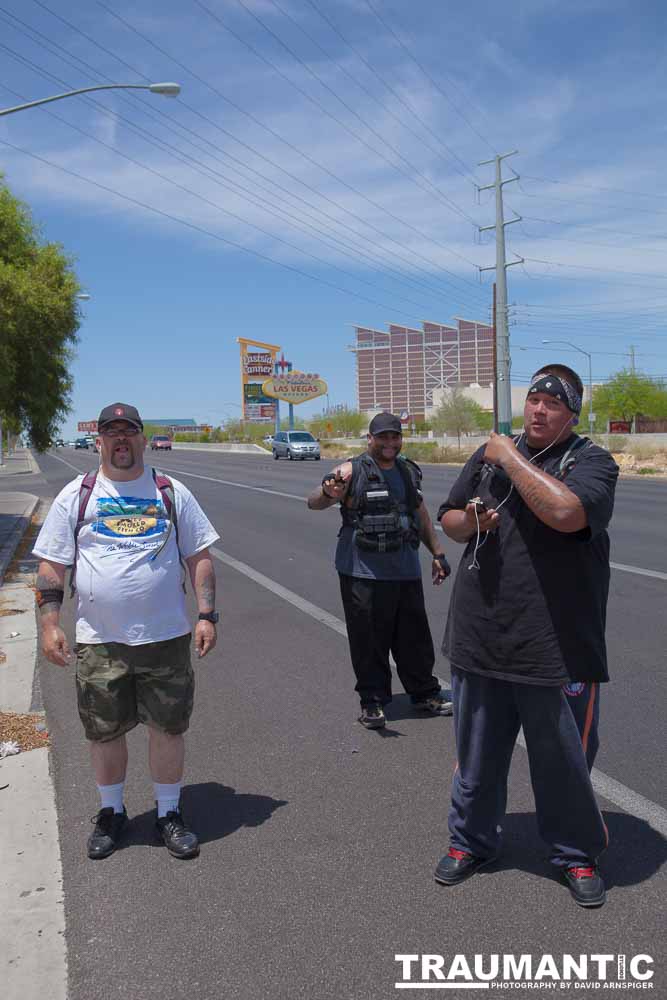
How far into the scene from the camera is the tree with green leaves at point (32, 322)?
13.1 meters

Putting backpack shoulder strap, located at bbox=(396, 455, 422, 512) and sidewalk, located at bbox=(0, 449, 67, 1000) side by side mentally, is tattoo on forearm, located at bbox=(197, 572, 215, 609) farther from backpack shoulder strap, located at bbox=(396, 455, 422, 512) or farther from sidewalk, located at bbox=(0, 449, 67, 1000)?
backpack shoulder strap, located at bbox=(396, 455, 422, 512)

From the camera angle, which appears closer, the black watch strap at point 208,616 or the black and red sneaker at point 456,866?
the black and red sneaker at point 456,866

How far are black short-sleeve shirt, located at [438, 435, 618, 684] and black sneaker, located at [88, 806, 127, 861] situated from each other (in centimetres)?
177

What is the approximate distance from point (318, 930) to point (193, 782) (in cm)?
161

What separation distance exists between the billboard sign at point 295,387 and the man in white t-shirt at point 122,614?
3420 inches

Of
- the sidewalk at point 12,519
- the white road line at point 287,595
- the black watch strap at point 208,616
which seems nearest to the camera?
the black watch strap at point 208,616

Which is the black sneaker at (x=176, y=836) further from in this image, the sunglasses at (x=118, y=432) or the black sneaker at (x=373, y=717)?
the sunglasses at (x=118, y=432)

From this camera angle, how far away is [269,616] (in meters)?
8.85

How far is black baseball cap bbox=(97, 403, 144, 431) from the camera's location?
3836 mm

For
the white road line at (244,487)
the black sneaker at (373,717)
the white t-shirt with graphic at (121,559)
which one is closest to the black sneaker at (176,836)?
the white t-shirt with graphic at (121,559)

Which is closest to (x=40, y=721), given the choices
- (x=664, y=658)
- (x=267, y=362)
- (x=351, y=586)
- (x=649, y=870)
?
(x=351, y=586)

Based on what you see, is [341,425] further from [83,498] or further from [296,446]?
[83,498]

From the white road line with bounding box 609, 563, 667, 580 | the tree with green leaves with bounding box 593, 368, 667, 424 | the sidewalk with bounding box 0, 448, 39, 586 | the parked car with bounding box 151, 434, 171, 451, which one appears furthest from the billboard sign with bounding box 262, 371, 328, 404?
the white road line with bounding box 609, 563, 667, 580

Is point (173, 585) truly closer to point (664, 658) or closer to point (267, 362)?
point (664, 658)
